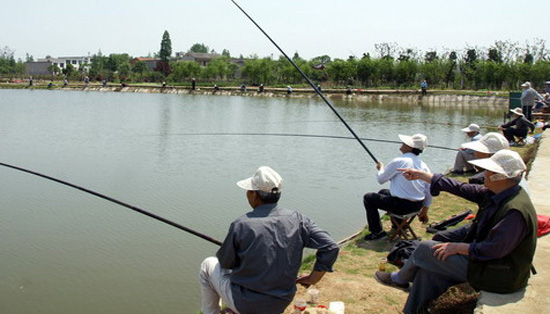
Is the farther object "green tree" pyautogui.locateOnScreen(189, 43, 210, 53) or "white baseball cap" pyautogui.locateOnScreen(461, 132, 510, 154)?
"green tree" pyautogui.locateOnScreen(189, 43, 210, 53)

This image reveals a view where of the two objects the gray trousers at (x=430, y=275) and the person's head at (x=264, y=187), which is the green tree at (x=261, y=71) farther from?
the person's head at (x=264, y=187)

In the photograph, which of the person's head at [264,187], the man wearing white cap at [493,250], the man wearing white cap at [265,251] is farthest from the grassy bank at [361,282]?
the person's head at [264,187]

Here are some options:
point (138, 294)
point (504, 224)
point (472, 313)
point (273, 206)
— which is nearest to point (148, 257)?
point (138, 294)

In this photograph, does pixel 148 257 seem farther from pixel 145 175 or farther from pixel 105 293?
pixel 145 175

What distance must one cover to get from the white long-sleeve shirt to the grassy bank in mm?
628

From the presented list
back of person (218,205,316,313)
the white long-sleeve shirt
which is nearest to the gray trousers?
back of person (218,205,316,313)

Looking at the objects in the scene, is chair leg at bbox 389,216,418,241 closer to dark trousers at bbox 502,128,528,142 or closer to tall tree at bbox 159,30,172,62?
dark trousers at bbox 502,128,528,142

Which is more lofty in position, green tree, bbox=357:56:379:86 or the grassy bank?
green tree, bbox=357:56:379:86

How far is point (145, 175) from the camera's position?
1119 centimetres

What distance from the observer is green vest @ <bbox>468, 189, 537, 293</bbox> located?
131 inches

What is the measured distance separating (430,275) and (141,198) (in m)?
6.38

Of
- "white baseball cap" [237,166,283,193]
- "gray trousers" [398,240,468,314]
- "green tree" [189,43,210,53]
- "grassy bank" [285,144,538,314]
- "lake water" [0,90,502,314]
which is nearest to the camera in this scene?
"white baseball cap" [237,166,283,193]

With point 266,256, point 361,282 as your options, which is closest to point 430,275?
point 361,282

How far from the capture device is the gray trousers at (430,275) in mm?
3711
